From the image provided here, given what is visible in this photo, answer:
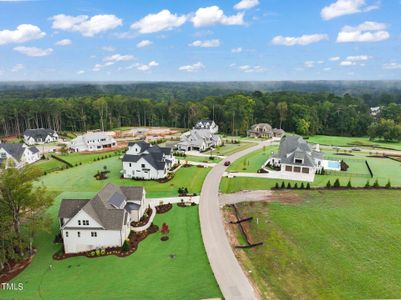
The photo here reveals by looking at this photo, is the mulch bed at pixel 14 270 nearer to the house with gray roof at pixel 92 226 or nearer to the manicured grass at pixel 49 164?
the house with gray roof at pixel 92 226

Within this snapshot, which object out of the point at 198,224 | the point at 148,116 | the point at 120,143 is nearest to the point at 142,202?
the point at 198,224

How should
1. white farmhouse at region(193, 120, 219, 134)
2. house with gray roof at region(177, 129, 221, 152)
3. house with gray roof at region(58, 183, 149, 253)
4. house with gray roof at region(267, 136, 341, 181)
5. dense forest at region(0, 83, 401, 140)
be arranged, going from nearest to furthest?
house with gray roof at region(58, 183, 149, 253) < house with gray roof at region(267, 136, 341, 181) < house with gray roof at region(177, 129, 221, 152) < white farmhouse at region(193, 120, 219, 134) < dense forest at region(0, 83, 401, 140)

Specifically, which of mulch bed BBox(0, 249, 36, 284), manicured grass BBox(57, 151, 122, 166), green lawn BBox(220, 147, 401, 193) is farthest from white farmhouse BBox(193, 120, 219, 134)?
mulch bed BBox(0, 249, 36, 284)

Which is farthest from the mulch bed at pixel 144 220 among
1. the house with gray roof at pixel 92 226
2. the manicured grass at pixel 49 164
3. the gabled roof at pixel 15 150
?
the gabled roof at pixel 15 150

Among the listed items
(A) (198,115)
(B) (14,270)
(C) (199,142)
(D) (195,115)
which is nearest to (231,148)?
(C) (199,142)

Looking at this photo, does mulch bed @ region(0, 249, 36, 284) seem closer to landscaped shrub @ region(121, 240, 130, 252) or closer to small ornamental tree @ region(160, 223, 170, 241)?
landscaped shrub @ region(121, 240, 130, 252)
